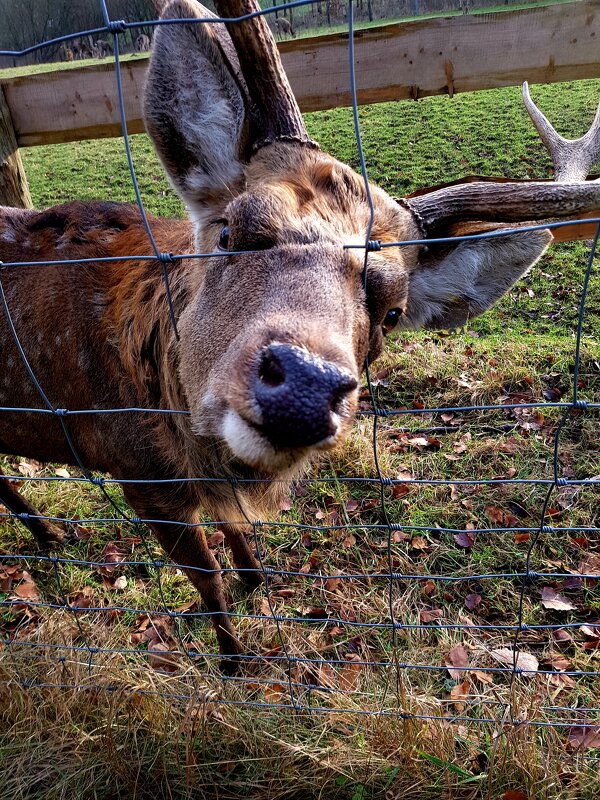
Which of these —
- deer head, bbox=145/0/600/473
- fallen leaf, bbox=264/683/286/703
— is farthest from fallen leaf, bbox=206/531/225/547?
deer head, bbox=145/0/600/473

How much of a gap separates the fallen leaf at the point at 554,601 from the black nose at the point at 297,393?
2531 millimetres

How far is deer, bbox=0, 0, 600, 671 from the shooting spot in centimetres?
193

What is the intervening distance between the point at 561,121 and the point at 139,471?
1057 cm

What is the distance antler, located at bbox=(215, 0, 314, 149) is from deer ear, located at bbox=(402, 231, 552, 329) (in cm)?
89

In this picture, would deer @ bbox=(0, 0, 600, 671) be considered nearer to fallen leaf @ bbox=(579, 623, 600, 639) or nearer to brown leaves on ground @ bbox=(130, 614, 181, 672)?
brown leaves on ground @ bbox=(130, 614, 181, 672)

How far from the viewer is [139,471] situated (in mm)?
3064

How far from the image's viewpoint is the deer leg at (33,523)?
13.7 ft

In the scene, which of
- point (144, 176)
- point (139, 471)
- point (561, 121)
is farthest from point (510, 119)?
point (139, 471)

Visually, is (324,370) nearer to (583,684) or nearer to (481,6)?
(583,684)

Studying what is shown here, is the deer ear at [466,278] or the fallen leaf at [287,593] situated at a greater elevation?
the deer ear at [466,278]

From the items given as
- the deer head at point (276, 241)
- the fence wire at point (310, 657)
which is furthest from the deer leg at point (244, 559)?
the deer head at point (276, 241)

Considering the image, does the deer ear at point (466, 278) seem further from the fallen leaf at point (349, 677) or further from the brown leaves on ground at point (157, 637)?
the brown leaves on ground at point (157, 637)

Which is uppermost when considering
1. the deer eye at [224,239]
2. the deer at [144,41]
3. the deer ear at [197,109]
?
the deer at [144,41]

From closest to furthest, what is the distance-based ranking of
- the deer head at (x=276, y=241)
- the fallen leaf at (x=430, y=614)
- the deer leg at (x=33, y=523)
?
the deer head at (x=276, y=241) < the fallen leaf at (x=430, y=614) < the deer leg at (x=33, y=523)
